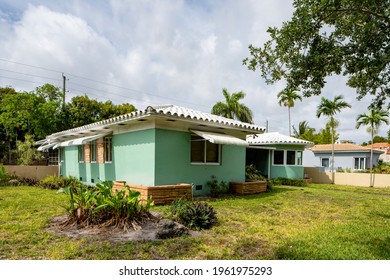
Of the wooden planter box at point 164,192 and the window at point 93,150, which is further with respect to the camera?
the window at point 93,150

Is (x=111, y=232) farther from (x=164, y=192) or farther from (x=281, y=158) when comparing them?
(x=281, y=158)

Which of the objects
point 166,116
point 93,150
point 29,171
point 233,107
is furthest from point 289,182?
point 29,171

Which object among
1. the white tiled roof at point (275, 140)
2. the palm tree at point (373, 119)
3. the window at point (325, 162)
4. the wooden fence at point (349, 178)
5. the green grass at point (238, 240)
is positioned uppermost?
the palm tree at point (373, 119)

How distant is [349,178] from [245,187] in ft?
64.1

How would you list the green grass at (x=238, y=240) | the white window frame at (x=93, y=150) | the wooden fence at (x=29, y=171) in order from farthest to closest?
1. the wooden fence at (x=29, y=171)
2. the white window frame at (x=93, y=150)
3. the green grass at (x=238, y=240)

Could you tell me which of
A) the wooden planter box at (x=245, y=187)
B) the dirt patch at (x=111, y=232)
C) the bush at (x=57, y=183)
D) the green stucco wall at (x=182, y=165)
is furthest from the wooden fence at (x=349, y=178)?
the dirt patch at (x=111, y=232)

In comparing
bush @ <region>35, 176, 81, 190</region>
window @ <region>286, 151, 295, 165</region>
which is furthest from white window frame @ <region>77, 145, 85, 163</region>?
window @ <region>286, 151, 295, 165</region>

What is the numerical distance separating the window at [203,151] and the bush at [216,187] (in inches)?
47.2

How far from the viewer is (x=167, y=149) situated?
14.6 meters

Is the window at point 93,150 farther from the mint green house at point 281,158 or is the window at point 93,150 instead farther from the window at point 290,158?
the window at point 290,158

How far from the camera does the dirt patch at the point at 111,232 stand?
24.5 feet

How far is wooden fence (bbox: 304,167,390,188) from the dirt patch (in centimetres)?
2826

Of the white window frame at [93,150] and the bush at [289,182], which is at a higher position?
the white window frame at [93,150]

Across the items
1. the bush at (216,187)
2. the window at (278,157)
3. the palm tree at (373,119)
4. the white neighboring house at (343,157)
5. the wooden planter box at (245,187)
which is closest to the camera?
the bush at (216,187)
